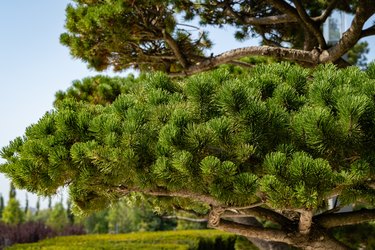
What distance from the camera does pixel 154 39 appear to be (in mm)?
4480

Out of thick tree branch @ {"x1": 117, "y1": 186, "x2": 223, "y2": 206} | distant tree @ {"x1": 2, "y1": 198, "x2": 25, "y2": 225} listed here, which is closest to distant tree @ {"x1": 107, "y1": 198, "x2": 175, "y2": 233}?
distant tree @ {"x1": 2, "y1": 198, "x2": 25, "y2": 225}

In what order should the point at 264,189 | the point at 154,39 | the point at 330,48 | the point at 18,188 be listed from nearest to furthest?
1. the point at 264,189
2. the point at 18,188
3. the point at 330,48
4. the point at 154,39

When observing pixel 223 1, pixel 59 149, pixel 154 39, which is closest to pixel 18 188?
pixel 59 149

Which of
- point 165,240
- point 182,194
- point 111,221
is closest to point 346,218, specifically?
point 182,194

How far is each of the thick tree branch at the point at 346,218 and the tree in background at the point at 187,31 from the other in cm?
156

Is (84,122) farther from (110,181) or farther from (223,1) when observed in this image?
(223,1)

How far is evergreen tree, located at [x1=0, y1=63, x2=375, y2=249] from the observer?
1.78 metres

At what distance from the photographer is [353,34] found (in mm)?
3752

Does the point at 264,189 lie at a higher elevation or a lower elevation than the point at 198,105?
lower

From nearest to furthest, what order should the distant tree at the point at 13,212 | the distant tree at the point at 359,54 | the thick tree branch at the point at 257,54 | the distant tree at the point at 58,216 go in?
1. the thick tree branch at the point at 257,54
2. the distant tree at the point at 359,54
3. the distant tree at the point at 13,212
4. the distant tree at the point at 58,216

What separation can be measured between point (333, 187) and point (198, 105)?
581 millimetres

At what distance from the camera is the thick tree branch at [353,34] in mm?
3652

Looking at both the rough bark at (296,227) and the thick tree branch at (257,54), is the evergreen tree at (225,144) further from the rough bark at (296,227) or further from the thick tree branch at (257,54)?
the thick tree branch at (257,54)

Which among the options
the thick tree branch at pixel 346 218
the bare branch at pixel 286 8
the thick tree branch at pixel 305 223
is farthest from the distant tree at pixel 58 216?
the thick tree branch at pixel 305 223
